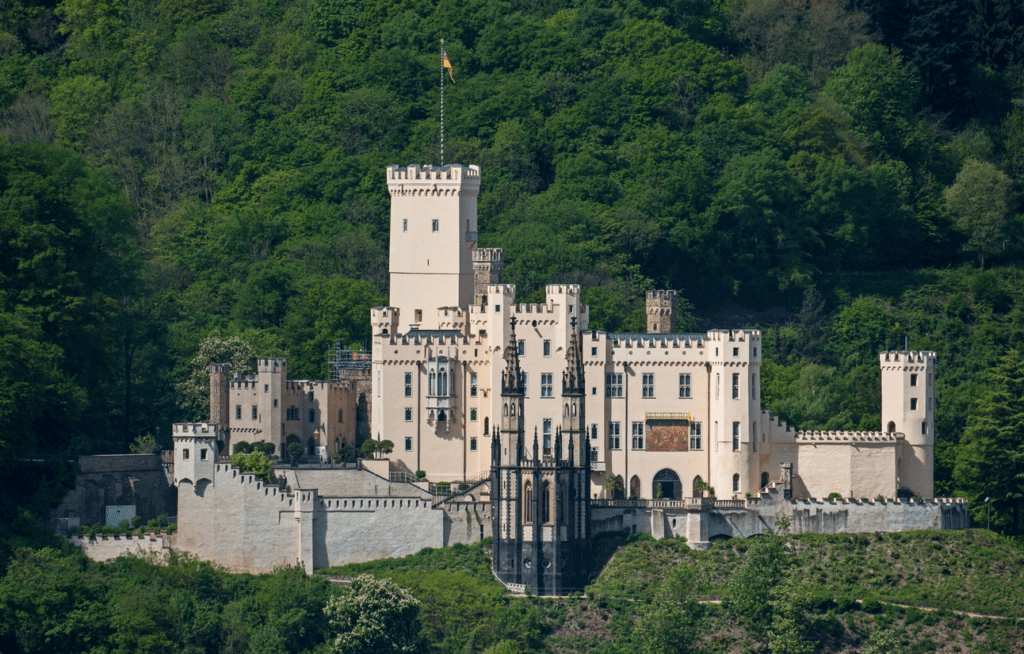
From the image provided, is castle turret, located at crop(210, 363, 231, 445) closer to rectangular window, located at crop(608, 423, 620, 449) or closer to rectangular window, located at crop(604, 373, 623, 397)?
rectangular window, located at crop(604, 373, 623, 397)

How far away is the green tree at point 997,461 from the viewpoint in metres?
111

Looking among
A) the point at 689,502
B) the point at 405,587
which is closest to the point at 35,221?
the point at 405,587

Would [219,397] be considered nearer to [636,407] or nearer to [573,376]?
[573,376]

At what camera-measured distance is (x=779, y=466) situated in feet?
360

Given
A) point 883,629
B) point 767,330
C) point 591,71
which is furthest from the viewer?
point 591,71

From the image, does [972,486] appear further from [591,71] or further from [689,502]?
[591,71]

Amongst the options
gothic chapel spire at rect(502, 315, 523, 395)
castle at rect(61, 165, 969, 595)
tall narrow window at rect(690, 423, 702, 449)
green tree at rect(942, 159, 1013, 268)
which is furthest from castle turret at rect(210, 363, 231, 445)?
green tree at rect(942, 159, 1013, 268)

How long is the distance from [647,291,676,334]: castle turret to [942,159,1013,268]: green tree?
29603mm

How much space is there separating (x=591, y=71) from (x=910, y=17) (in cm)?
1997

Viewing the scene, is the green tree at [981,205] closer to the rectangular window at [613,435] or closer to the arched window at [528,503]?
the rectangular window at [613,435]

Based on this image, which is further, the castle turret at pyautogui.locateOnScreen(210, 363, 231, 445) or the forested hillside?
→ the forested hillside

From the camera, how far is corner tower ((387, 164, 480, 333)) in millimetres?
117125

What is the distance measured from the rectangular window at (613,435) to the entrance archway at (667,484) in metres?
2.20

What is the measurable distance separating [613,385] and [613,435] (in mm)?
2146
